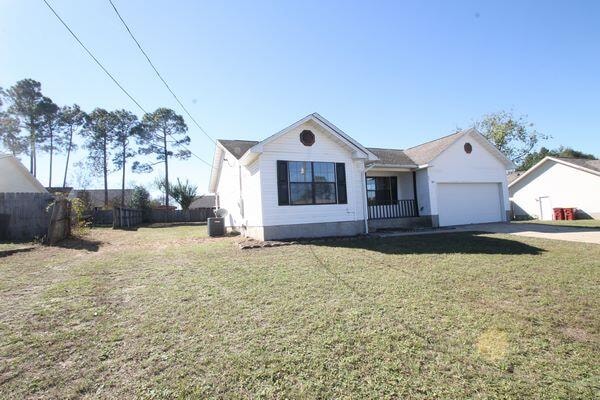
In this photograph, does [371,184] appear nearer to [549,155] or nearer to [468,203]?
[468,203]

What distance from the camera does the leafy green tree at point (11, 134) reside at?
28.2 m

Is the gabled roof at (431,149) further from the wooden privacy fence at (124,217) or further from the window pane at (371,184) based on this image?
the wooden privacy fence at (124,217)

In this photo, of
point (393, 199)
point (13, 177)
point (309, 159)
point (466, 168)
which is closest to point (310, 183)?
point (309, 159)

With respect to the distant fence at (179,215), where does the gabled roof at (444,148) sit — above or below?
above

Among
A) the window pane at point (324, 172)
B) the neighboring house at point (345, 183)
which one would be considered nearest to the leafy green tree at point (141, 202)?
the neighboring house at point (345, 183)

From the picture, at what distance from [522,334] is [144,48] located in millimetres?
11158

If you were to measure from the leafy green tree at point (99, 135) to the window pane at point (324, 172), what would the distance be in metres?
30.4

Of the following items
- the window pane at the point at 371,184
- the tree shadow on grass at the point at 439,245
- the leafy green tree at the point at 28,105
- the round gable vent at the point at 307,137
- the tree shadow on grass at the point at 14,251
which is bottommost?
the tree shadow on grass at the point at 439,245

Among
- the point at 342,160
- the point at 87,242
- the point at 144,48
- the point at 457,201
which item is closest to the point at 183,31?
the point at 144,48

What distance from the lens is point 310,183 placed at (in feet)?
38.1

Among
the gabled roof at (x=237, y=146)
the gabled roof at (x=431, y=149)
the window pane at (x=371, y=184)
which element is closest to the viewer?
the gabled roof at (x=237, y=146)

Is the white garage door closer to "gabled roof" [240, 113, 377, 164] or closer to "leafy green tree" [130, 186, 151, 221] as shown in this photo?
"gabled roof" [240, 113, 377, 164]

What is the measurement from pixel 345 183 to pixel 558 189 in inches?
711

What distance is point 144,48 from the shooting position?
949cm
